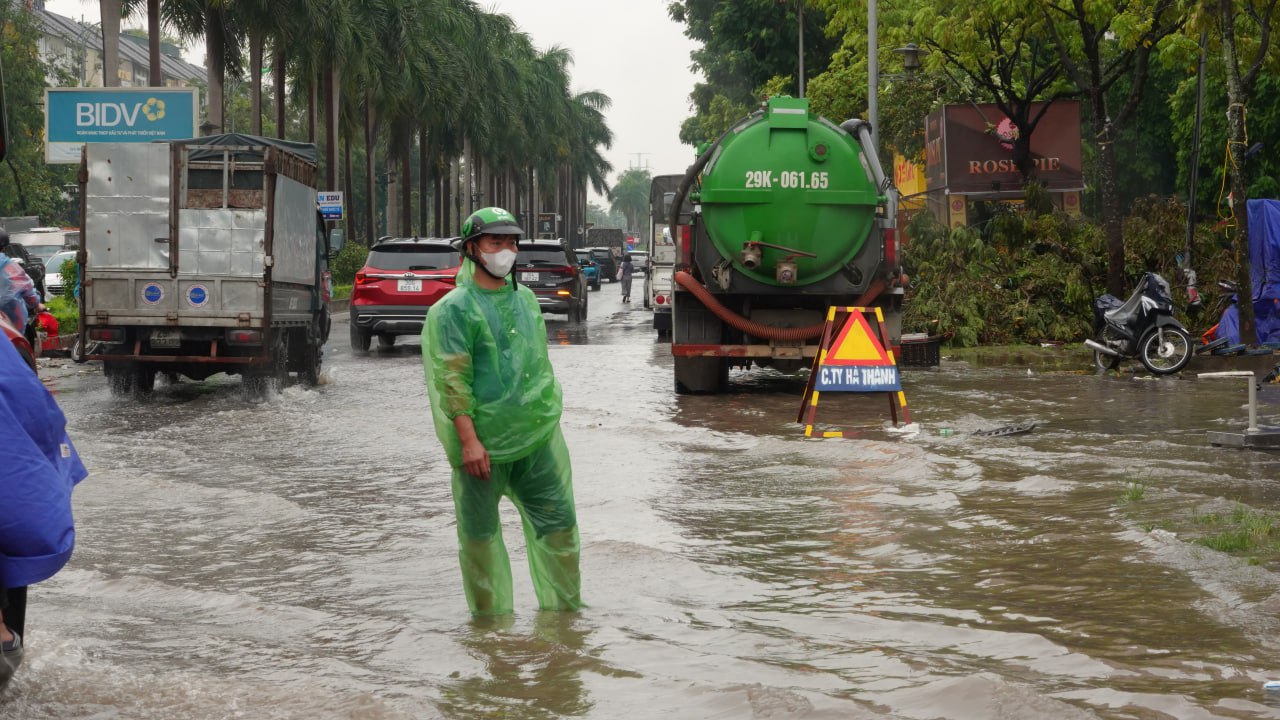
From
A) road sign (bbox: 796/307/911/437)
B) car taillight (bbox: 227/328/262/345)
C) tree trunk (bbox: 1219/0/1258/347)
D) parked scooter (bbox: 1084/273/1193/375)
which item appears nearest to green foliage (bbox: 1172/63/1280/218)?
parked scooter (bbox: 1084/273/1193/375)

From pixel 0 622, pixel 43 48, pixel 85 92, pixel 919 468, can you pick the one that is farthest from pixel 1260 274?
pixel 43 48

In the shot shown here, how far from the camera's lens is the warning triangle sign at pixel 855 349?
13289 mm

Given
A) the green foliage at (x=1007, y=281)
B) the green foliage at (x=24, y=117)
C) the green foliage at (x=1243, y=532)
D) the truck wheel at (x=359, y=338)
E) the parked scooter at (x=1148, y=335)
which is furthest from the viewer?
the green foliage at (x=24, y=117)

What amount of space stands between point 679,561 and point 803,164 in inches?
346

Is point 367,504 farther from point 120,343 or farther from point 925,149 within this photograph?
point 925,149

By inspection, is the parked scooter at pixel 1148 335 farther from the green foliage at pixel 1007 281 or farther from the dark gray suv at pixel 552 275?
the dark gray suv at pixel 552 275

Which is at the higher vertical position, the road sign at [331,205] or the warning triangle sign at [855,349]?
the road sign at [331,205]

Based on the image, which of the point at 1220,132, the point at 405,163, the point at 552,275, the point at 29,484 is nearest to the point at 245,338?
the point at 29,484

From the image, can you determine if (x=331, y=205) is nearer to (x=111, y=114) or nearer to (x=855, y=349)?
(x=111, y=114)

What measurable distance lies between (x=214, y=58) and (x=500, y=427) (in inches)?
1430

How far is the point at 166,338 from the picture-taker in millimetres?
16703

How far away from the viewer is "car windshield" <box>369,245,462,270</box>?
992 inches

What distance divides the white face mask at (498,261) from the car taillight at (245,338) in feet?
35.6

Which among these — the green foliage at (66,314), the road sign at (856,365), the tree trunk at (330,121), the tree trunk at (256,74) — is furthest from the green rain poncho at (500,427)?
the tree trunk at (330,121)
